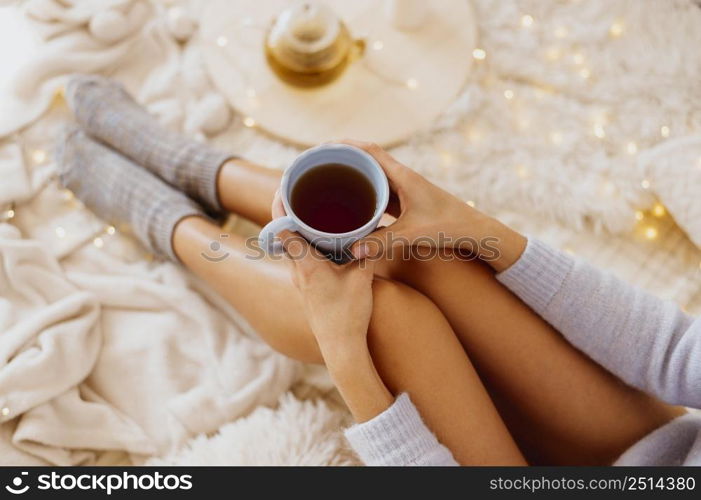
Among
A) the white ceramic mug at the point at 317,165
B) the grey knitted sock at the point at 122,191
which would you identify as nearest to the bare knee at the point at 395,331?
the white ceramic mug at the point at 317,165

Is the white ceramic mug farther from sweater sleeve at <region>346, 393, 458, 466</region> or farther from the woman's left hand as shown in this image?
sweater sleeve at <region>346, 393, 458, 466</region>

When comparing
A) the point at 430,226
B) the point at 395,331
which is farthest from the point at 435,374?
the point at 430,226

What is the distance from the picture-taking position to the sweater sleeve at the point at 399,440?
2.15 ft

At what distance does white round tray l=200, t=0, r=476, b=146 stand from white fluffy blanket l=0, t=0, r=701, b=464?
0.04 m

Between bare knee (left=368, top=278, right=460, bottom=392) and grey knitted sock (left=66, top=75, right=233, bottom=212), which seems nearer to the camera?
bare knee (left=368, top=278, right=460, bottom=392)

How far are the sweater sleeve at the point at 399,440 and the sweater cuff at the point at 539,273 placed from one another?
0.21 m

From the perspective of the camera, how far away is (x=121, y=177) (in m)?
1.04

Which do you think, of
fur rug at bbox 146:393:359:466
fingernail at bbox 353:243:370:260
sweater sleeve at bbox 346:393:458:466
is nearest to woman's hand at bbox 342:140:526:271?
fingernail at bbox 353:243:370:260

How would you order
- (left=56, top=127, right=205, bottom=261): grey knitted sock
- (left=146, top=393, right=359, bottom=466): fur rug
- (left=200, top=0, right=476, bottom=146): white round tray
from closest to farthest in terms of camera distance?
1. (left=146, top=393, right=359, bottom=466): fur rug
2. (left=56, top=127, right=205, bottom=261): grey knitted sock
3. (left=200, top=0, right=476, bottom=146): white round tray

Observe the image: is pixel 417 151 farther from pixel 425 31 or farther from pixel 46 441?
pixel 46 441

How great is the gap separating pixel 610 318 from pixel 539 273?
95 mm

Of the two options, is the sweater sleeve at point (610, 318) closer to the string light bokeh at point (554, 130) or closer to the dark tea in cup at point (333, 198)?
the dark tea in cup at point (333, 198)

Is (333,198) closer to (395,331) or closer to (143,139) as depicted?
(395,331)

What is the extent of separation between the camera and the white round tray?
3.59 feet
